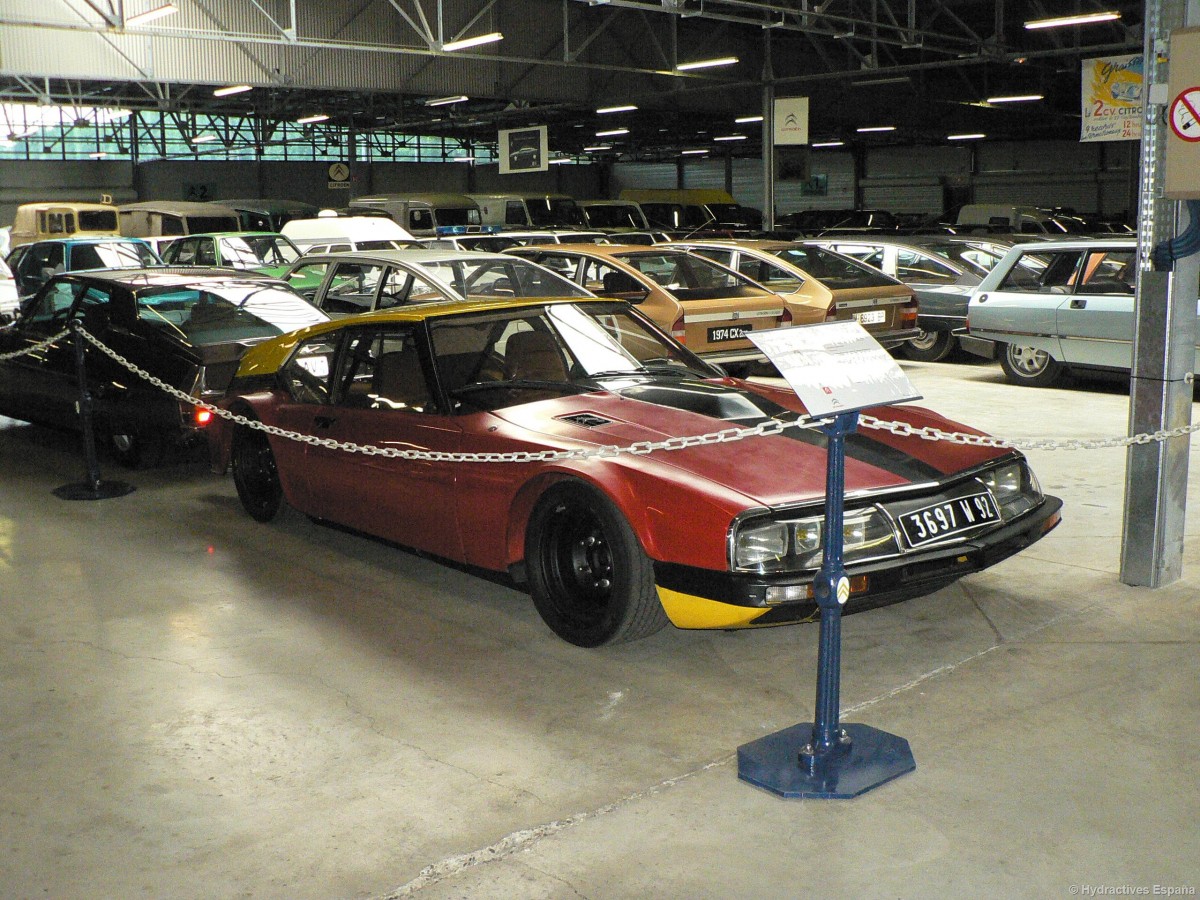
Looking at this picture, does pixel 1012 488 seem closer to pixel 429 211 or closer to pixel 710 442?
pixel 710 442

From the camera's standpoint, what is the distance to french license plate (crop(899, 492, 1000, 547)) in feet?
14.4

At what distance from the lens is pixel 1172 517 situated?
17.8 feet

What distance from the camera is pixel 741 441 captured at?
15.5 ft

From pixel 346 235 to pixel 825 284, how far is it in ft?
25.3

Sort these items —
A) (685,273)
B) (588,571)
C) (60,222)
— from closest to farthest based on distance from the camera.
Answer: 1. (588,571)
2. (685,273)
3. (60,222)

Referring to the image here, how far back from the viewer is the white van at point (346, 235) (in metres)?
16.6

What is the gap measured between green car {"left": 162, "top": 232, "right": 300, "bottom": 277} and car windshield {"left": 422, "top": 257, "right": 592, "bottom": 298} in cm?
678

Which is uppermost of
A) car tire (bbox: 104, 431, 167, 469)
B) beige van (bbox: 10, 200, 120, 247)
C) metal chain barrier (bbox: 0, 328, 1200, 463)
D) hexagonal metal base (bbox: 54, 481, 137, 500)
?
beige van (bbox: 10, 200, 120, 247)

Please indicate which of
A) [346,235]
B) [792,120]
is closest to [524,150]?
[792,120]

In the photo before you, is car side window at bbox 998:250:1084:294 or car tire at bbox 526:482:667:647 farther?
car side window at bbox 998:250:1084:294

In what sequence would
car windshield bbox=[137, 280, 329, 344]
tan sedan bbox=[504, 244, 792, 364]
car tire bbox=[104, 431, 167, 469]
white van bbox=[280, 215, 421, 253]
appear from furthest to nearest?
white van bbox=[280, 215, 421, 253]
tan sedan bbox=[504, 244, 792, 364]
car tire bbox=[104, 431, 167, 469]
car windshield bbox=[137, 280, 329, 344]

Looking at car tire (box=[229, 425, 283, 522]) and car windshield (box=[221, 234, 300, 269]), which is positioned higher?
car windshield (box=[221, 234, 300, 269])

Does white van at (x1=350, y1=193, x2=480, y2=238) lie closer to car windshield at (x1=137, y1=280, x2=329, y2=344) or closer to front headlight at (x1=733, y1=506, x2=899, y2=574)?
car windshield at (x1=137, y1=280, x2=329, y2=344)

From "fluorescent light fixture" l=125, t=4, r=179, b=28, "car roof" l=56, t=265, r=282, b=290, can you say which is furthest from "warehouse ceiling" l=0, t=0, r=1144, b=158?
"car roof" l=56, t=265, r=282, b=290
